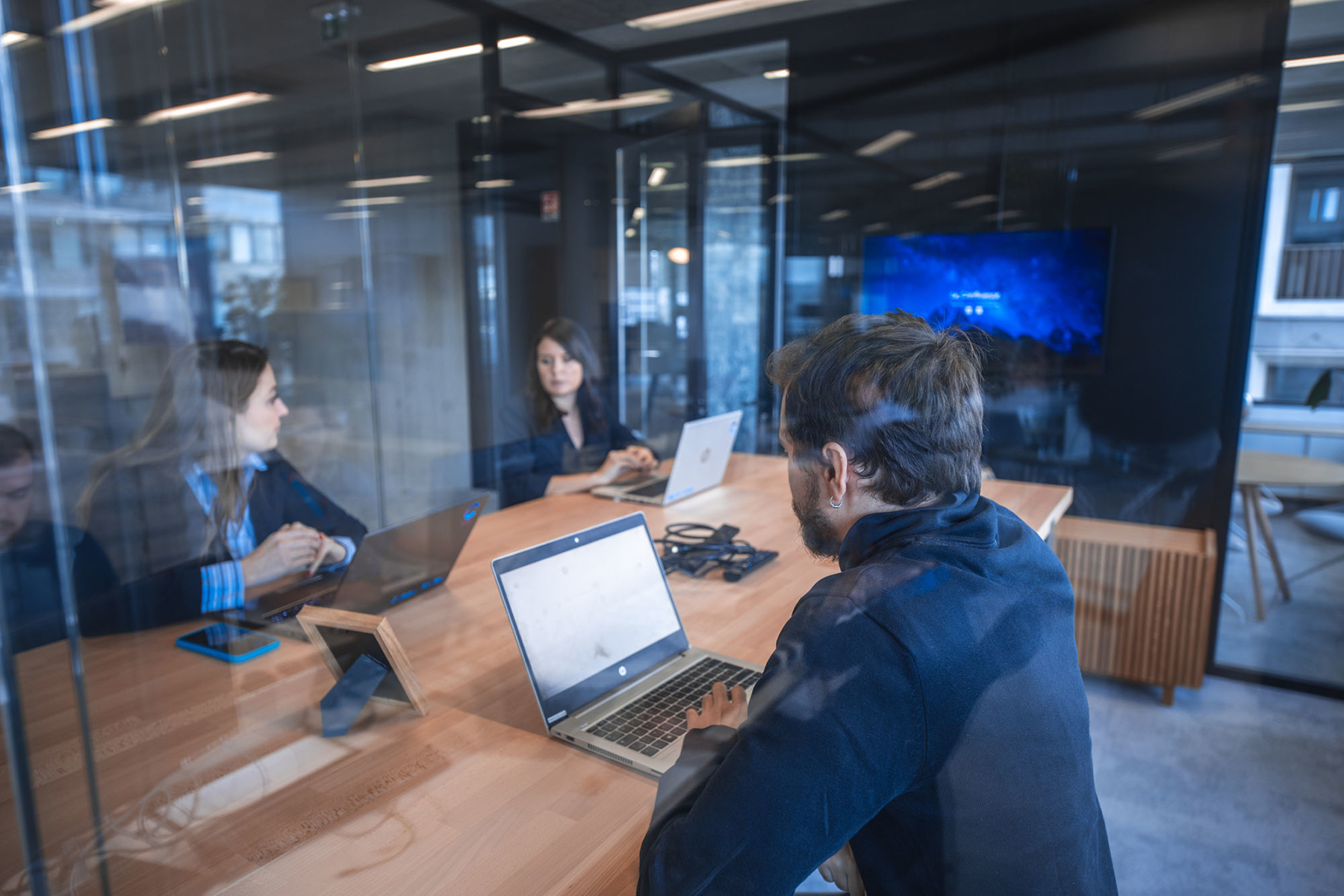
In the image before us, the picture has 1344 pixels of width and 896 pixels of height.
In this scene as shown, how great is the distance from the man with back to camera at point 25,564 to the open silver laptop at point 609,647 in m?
0.57

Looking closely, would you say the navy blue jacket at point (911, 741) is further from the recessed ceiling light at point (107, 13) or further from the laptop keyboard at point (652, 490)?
the recessed ceiling light at point (107, 13)

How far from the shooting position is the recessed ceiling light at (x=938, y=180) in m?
3.53

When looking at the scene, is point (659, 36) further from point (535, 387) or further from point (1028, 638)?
point (1028, 638)

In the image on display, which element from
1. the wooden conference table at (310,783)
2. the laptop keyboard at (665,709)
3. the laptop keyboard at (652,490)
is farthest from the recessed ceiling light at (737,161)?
the laptop keyboard at (665,709)

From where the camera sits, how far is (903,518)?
3.12 ft

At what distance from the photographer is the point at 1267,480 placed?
3010 millimetres

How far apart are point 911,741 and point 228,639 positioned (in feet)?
3.99

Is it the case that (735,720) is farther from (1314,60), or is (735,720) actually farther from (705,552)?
(1314,60)

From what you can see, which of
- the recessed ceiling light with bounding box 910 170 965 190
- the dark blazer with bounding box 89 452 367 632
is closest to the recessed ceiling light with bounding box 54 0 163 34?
the dark blazer with bounding box 89 452 367 632

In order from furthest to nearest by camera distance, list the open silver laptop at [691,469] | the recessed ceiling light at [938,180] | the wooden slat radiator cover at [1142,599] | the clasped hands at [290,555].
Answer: the recessed ceiling light at [938,180] → the wooden slat radiator cover at [1142,599] → the open silver laptop at [691,469] → the clasped hands at [290,555]

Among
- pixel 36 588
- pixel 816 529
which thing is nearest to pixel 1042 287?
pixel 816 529

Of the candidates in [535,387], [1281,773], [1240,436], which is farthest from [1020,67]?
[1281,773]

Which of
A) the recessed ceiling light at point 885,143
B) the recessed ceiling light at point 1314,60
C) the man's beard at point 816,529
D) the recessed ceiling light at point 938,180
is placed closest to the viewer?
the man's beard at point 816,529

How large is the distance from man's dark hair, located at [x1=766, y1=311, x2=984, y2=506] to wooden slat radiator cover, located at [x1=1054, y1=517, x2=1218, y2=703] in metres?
2.30
